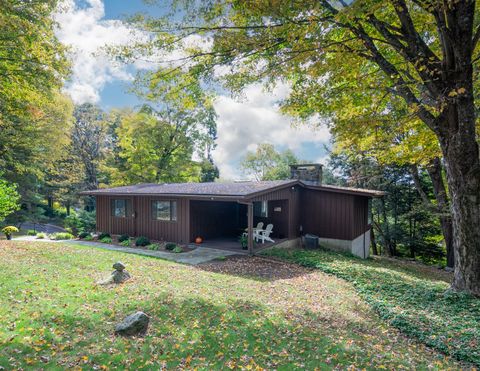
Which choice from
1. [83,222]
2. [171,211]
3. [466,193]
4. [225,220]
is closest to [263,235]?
[225,220]

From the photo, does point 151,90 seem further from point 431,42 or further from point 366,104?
point 431,42

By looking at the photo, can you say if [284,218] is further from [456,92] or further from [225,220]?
[456,92]

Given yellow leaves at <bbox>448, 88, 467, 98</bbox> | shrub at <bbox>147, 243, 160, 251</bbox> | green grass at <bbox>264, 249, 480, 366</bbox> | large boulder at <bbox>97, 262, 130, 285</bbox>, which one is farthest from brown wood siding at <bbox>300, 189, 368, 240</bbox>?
large boulder at <bbox>97, 262, 130, 285</bbox>

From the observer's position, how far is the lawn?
3.83 meters

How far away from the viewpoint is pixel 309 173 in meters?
14.7

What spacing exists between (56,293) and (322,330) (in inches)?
189

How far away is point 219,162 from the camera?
3903 cm

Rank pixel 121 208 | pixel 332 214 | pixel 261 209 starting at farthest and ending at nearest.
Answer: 1. pixel 121 208
2. pixel 261 209
3. pixel 332 214

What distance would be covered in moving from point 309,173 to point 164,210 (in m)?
7.10

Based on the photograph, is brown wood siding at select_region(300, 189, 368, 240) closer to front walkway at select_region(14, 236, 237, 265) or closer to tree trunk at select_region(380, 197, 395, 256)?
front walkway at select_region(14, 236, 237, 265)

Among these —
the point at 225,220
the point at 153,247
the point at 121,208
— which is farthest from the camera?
the point at 225,220

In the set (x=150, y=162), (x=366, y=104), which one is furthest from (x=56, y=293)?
(x=150, y=162)

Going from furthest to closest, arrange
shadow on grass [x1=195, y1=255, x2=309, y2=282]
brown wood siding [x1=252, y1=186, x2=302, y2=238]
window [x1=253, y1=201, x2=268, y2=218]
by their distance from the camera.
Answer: window [x1=253, y1=201, x2=268, y2=218], brown wood siding [x1=252, y1=186, x2=302, y2=238], shadow on grass [x1=195, y1=255, x2=309, y2=282]

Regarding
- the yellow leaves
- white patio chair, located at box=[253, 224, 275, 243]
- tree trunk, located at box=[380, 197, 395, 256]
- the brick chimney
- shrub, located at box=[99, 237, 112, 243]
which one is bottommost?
tree trunk, located at box=[380, 197, 395, 256]
